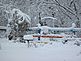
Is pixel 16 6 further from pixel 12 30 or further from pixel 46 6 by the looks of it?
pixel 12 30

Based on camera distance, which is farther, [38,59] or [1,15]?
[1,15]

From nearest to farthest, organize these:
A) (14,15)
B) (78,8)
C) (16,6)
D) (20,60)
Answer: (20,60) < (14,15) < (78,8) < (16,6)

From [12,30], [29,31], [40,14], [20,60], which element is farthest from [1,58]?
[40,14]

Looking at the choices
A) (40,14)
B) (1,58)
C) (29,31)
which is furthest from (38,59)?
(40,14)

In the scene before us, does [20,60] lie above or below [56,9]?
below

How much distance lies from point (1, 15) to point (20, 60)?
47.6ft

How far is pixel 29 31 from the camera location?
1497 cm

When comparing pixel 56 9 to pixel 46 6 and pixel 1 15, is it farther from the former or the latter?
pixel 1 15

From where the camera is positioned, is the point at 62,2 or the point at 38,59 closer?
the point at 38,59

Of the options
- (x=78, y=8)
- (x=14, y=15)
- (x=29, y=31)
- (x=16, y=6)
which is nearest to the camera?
(x=14, y=15)

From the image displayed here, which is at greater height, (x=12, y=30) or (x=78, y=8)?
(x=78, y=8)

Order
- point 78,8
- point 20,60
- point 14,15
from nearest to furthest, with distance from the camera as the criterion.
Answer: point 20,60, point 14,15, point 78,8

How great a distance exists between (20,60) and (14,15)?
8.17 meters

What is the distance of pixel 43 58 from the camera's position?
227 inches
